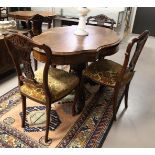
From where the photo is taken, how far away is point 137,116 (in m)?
2.22

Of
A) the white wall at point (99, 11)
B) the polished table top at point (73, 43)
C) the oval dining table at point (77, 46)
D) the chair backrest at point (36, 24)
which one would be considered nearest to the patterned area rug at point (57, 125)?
the oval dining table at point (77, 46)

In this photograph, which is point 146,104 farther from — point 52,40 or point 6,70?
point 6,70

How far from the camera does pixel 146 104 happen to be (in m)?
2.46

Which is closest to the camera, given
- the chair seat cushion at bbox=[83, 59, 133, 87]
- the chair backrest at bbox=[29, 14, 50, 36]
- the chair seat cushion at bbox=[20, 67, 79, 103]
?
the chair seat cushion at bbox=[20, 67, 79, 103]

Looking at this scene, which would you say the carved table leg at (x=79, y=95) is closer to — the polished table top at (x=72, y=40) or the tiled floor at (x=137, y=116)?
the polished table top at (x=72, y=40)

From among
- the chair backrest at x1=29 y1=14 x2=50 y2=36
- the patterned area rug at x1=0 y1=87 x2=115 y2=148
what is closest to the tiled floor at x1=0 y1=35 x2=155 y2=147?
the patterned area rug at x1=0 y1=87 x2=115 y2=148

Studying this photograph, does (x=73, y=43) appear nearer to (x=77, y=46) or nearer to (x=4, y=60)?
(x=77, y=46)

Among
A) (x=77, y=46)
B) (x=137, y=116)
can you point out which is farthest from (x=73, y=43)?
(x=137, y=116)

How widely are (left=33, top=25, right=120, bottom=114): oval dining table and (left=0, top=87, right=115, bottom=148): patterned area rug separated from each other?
16 cm

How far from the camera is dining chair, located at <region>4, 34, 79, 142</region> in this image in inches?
55.8

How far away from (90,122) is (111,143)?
0.34 m

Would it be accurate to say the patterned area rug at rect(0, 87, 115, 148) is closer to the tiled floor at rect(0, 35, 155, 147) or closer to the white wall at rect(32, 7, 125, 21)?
the tiled floor at rect(0, 35, 155, 147)

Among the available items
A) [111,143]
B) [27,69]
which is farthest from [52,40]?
[111,143]
